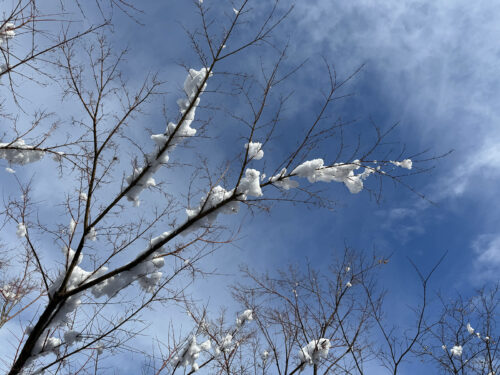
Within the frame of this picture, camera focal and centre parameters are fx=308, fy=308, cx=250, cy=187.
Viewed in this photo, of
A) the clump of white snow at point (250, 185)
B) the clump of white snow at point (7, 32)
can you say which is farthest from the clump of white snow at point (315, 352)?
the clump of white snow at point (7, 32)

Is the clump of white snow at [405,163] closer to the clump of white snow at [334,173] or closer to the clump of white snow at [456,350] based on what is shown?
the clump of white snow at [334,173]

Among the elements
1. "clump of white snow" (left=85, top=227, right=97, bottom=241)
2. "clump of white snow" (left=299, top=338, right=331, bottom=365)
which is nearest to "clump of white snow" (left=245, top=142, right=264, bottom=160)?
"clump of white snow" (left=85, top=227, right=97, bottom=241)

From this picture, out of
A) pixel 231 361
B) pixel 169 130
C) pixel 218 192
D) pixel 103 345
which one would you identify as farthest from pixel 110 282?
pixel 231 361

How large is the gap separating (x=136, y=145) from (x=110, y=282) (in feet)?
5.68

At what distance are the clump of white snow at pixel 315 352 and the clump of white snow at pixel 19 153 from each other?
18.3 feet

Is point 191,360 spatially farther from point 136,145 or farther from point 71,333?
point 136,145

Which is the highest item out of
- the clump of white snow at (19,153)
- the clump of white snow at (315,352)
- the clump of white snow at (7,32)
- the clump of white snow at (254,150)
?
the clump of white snow at (7,32)

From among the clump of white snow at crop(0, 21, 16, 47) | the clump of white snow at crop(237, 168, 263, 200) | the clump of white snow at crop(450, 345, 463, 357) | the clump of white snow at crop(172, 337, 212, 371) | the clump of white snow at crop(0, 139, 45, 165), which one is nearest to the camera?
the clump of white snow at crop(0, 21, 16, 47)

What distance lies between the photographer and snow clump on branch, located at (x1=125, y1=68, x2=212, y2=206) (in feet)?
12.9

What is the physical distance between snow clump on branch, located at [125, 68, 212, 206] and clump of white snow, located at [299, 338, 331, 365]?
4603 millimetres

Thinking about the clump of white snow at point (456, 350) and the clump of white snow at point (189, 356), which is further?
the clump of white snow at point (456, 350)

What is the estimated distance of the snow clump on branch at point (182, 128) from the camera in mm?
3941

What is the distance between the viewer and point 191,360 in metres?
5.93

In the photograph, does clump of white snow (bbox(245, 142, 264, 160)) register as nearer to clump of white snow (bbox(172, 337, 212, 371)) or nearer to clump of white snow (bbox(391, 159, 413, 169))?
clump of white snow (bbox(391, 159, 413, 169))
